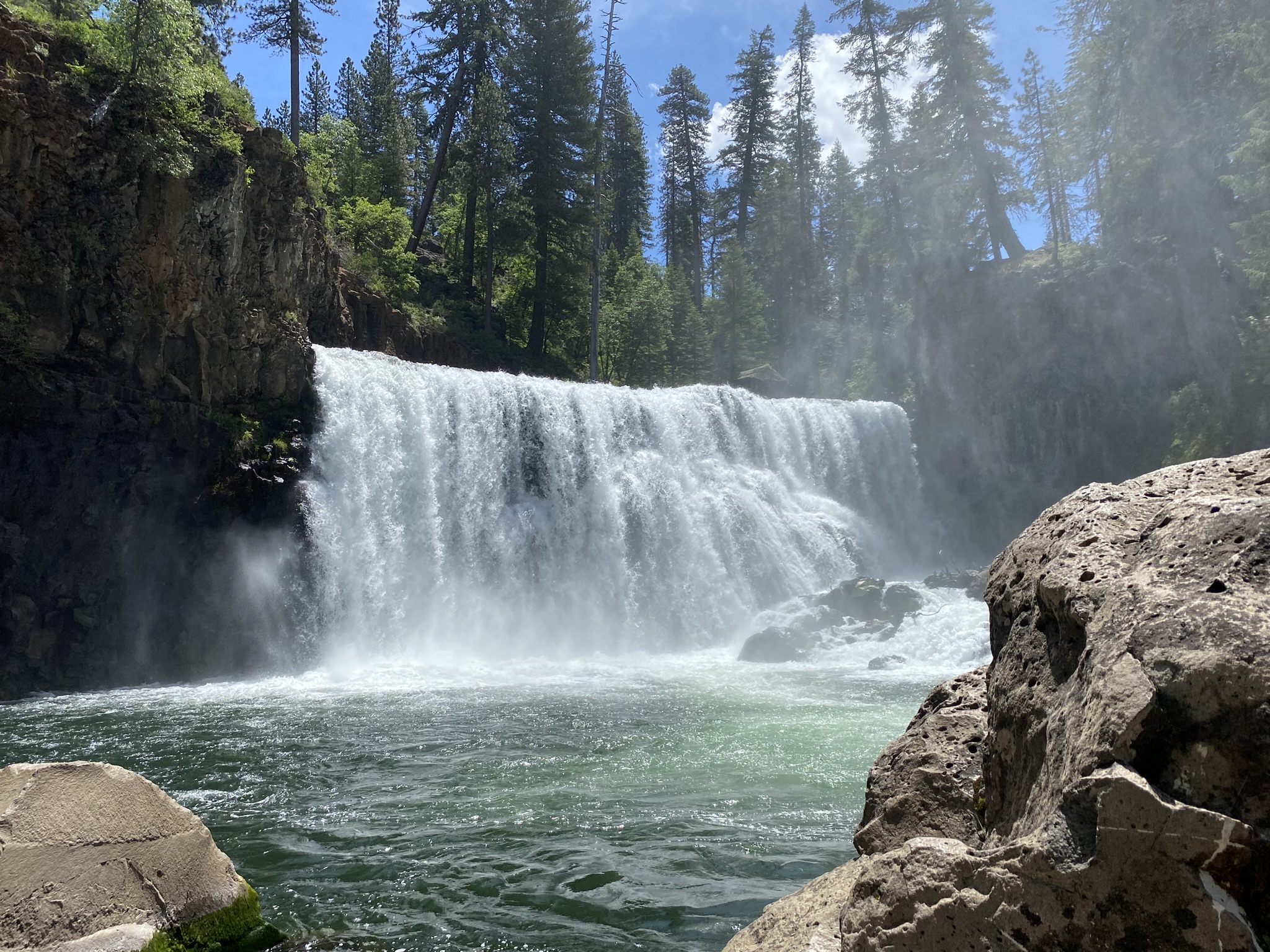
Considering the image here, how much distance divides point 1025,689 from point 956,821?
3.50 feet

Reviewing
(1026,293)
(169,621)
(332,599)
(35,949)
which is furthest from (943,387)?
(35,949)

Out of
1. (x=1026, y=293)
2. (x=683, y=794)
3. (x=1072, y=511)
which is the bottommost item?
(x=683, y=794)

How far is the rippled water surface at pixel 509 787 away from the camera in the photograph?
501cm

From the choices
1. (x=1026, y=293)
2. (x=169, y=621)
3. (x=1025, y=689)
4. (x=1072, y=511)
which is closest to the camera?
(x=1025, y=689)

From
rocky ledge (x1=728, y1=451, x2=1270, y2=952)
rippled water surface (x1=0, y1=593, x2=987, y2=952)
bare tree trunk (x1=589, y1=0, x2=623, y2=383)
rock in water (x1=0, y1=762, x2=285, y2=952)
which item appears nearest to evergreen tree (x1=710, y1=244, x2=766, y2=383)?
bare tree trunk (x1=589, y1=0, x2=623, y2=383)

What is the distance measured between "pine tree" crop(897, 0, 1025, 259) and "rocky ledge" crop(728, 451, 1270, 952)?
105 feet

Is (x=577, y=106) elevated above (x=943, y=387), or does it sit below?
above

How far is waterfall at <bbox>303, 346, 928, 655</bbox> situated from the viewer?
17516mm

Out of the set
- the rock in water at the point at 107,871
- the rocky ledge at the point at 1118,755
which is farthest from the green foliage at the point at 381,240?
the rocky ledge at the point at 1118,755

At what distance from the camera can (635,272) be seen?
43625mm

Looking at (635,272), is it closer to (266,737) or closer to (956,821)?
(266,737)

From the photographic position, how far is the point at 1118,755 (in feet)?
7.28

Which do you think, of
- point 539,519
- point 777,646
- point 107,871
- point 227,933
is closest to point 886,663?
point 777,646

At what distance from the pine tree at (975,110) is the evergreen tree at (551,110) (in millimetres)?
13979
